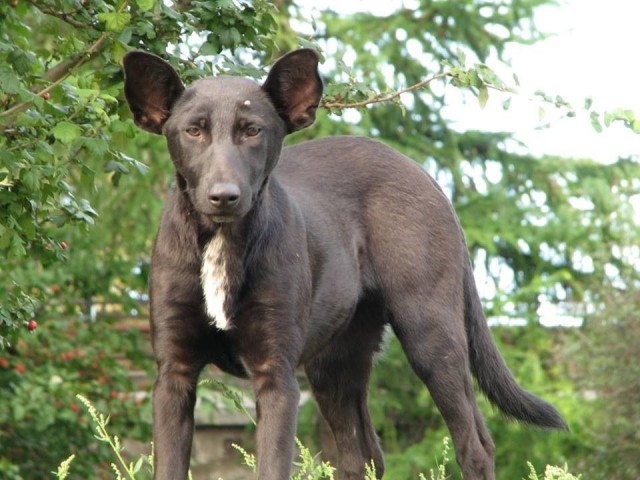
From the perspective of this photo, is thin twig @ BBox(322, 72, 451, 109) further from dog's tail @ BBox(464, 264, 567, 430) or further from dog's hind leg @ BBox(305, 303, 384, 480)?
dog's hind leg @ BBox(305, 303, 384, 480)

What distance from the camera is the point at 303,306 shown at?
4.54 metres

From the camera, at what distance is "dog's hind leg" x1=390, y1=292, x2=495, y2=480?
16.5 ft

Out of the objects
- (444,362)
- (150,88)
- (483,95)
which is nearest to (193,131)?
(150,88)

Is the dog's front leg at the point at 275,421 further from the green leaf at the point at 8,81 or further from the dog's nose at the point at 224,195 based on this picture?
the green leaf at the point at 8,81

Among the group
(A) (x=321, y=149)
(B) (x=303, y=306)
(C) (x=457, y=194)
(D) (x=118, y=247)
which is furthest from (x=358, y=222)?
(C) (x=457, y=194)

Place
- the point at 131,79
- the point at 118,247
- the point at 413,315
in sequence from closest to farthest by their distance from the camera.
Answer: the point at 131,79
the point at 413,315
the point at 118,247

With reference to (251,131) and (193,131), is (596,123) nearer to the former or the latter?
(251,131)

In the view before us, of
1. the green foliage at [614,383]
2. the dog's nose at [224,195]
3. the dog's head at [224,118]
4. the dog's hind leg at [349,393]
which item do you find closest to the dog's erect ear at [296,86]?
the dog's head at [224,118]

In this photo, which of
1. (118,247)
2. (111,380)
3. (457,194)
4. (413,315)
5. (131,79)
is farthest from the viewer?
(457,194)

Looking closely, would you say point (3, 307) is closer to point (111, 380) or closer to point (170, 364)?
point (170, 364)

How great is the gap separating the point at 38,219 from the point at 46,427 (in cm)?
415

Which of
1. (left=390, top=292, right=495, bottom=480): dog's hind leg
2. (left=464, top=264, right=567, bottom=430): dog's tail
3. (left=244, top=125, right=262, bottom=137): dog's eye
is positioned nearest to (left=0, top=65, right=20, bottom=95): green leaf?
(left=244, top=125, right=262, bottom=137): dog's eye

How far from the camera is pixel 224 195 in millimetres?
4016

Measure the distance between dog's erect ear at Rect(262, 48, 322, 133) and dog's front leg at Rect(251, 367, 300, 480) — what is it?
2.85ft
